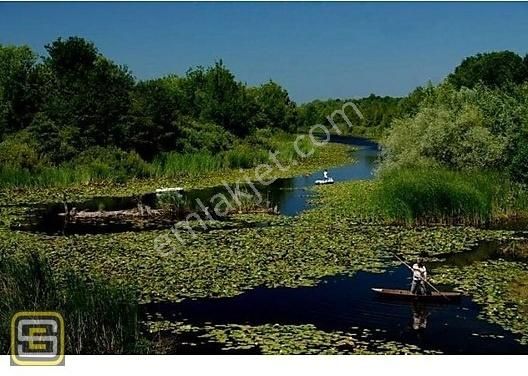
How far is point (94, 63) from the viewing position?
34094mm

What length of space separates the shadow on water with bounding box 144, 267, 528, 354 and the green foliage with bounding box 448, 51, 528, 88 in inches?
1716

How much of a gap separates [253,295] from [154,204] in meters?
9.54

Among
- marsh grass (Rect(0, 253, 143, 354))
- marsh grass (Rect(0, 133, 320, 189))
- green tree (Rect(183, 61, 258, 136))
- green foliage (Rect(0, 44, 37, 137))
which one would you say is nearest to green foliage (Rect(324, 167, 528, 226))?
marsh grass (Rect(0, 253, 143, 354))

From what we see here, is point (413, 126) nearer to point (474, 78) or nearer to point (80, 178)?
point (80, 178)

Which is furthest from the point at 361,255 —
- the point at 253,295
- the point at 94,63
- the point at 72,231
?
the point at 94,63

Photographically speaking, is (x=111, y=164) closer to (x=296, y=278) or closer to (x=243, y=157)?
(x=243, y=157)

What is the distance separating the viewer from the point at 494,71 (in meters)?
54.2

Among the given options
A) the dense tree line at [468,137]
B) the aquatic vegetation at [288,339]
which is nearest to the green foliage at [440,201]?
the dense tree line at [468,137]

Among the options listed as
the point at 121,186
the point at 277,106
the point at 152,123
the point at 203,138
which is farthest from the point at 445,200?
the point at 277,106

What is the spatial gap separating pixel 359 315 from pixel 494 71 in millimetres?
48791

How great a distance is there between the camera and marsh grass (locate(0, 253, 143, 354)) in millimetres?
6864

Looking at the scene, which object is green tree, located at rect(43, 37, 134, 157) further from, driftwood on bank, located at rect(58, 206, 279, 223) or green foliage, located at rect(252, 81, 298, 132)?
green foliage, located at rect(252, 81, 298, 132)

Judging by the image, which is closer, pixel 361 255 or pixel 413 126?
pixel 361 255
